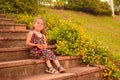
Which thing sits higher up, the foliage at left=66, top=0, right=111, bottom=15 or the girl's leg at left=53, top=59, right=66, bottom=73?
the foliage at left=66, top=0, right=111, bottom=15

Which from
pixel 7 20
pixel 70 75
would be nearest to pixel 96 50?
pixel 70 75

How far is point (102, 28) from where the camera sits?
9.08m

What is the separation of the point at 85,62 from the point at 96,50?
15.0 inches

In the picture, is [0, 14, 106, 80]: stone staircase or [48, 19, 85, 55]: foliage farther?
[48, 19, 85, 55]: foliage

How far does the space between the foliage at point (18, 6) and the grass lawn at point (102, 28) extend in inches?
51.2

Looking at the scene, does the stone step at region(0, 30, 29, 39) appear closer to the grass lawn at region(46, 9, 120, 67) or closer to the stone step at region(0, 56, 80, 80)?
the stone step at region(0, 56, 80, 80)

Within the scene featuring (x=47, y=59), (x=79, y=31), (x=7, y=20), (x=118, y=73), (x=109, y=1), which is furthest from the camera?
(x=109, y=1)

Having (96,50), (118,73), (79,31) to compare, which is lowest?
(118,73)

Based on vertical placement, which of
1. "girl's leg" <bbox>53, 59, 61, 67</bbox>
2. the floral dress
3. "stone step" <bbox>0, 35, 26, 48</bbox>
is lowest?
"girl's leg" <bbox>53, 59, 61, 67</bbox>

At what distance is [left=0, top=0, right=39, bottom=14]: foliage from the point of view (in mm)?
7305

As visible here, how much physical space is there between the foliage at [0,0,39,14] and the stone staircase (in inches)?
65.2

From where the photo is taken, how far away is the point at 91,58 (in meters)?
5.31

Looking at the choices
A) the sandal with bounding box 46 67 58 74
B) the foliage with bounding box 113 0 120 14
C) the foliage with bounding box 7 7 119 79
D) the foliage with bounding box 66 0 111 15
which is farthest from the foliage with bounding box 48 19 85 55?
the foliage with bounding box 113 0 120 14

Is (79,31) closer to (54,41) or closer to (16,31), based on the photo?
(54,41)
